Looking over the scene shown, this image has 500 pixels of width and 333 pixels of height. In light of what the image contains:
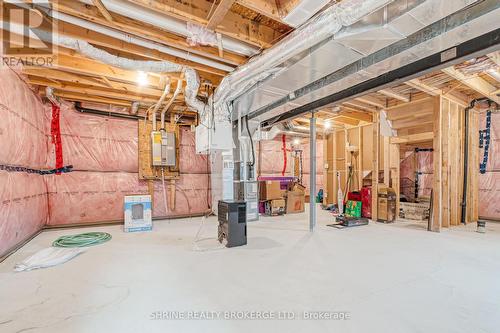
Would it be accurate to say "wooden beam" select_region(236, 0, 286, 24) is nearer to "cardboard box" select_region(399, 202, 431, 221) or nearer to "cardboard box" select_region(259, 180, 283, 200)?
"cardboard box" select_region(259, 180, 283, 200)

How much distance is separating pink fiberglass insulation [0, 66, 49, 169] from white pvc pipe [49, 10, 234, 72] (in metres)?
1.32

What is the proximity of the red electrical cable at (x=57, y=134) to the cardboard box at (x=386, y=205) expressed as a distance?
20.6 ft

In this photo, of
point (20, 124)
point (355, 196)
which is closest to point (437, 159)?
point (355, 196)

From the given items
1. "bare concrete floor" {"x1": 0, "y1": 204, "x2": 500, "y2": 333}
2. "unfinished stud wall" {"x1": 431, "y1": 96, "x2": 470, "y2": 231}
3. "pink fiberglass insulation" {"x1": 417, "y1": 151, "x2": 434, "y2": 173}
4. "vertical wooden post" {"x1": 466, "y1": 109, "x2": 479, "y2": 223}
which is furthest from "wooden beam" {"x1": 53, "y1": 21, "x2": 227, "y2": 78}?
"pink fiberglass insulation" {"x1": 417, "y1": 151, "x2": 434, "y2": 173}

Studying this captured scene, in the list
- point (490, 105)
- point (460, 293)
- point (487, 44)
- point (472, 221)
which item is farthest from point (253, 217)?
point (490, 105)

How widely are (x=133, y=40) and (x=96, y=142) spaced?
2.97m

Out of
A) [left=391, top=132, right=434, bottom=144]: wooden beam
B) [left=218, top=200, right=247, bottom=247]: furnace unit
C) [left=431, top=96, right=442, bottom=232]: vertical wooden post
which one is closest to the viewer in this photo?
[left=218, top=200, right=247, bottom=247]: furnace unit

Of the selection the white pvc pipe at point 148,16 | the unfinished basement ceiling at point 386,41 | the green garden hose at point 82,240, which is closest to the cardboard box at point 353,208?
the unfinished basement ceiling at point 386,41

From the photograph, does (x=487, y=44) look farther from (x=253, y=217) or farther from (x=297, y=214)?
(x=297, y=214)

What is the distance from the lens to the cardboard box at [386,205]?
465 centimetres

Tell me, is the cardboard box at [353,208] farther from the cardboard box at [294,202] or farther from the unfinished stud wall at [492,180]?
the unfinished stud wall at [492,180]

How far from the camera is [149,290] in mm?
1908

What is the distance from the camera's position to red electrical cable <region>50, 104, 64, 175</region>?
428 cm

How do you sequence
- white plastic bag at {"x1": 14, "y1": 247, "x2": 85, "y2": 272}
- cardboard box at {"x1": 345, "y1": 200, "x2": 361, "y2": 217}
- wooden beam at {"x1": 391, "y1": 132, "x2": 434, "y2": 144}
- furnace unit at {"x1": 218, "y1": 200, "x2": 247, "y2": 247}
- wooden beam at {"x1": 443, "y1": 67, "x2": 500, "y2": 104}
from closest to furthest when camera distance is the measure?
white plastic bag at {"x1": 14, "y1": 247, "x2": 85, "y2": 272}, furnace unit at {"x1": 218, "y1": 200, "x2": 247, "y2": 247}, wooden beam at {"x1": 443, "y1": 67, "x2": 500, "y2": 104}, wooden beam at {"x1": 391, "y1": 132, "x2": 434, "y2": 144}, cardboard box at {"x1": 345, "y1": 200, "x2": 361, "y2": 217}
